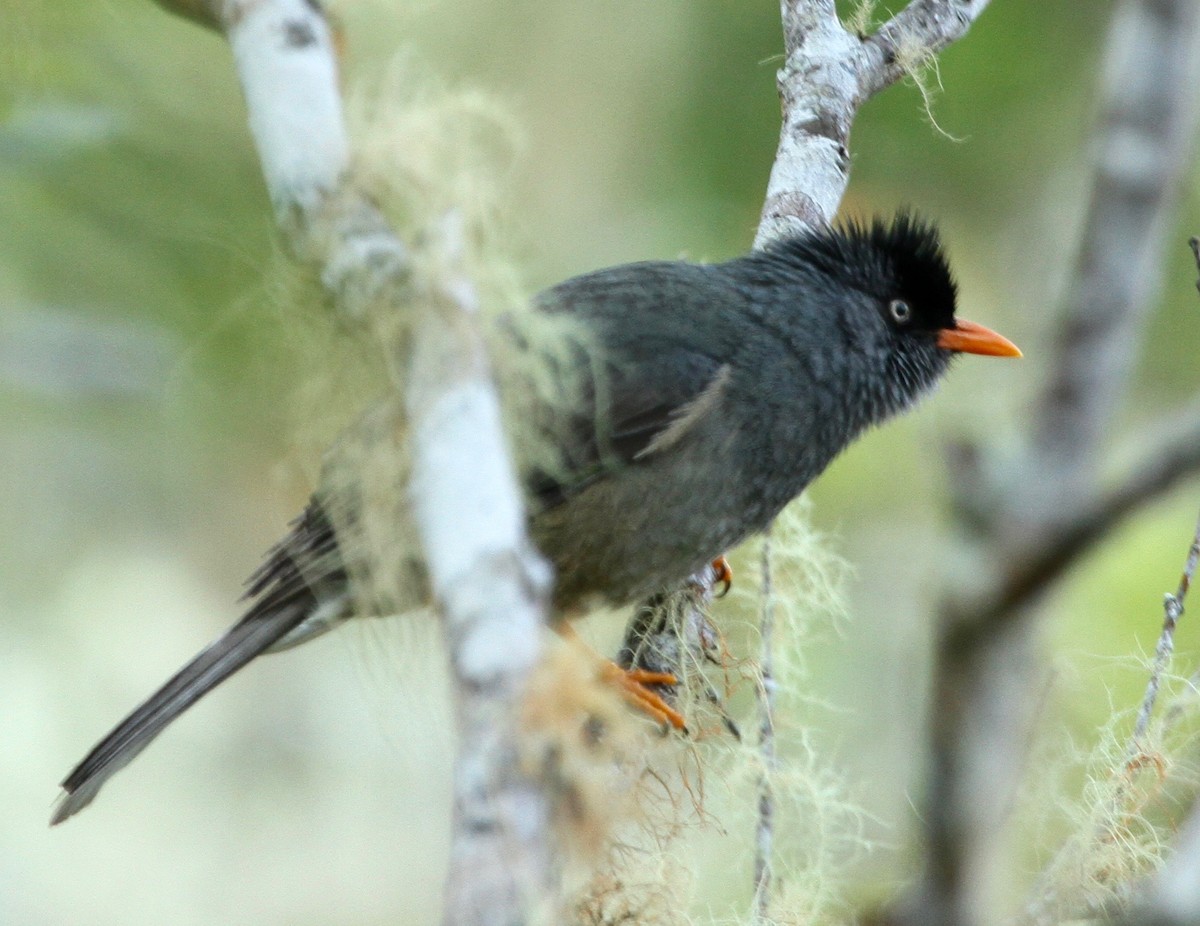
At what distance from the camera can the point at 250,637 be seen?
12.4 feet

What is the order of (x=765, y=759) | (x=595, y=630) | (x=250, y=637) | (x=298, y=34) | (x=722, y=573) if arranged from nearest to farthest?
(x=298, y=34), (x=765, y=759), (x=250, y=637), (x=595, y=630), (x=722, y=573)

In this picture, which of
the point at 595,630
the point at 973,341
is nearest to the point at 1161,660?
the point at 973,341

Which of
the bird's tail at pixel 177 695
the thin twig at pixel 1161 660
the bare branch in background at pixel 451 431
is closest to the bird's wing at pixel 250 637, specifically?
the bird's tail at pixel 177 695

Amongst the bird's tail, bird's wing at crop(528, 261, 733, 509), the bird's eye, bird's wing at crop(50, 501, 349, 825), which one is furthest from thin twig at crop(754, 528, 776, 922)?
the bird's tail

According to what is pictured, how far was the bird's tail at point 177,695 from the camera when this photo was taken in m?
3.64

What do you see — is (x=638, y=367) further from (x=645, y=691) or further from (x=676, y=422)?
(x=645, y=691)

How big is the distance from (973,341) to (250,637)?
2.43 metres

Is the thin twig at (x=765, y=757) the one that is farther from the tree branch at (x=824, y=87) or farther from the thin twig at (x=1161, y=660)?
the tree branch at (x=824, y=87)

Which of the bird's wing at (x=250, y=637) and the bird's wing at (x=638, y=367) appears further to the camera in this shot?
the bird's wing at (x=638, y=367)

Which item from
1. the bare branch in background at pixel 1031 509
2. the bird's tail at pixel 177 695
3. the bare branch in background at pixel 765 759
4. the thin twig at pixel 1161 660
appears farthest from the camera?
the bird's tail at pixel 177 695

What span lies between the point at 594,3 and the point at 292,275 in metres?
5.49

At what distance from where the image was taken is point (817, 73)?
4594 millimetres

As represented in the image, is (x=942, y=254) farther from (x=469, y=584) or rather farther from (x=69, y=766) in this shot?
(x=69, y=766)

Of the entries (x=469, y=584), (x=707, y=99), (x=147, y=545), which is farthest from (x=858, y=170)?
(x=469, y=584)
